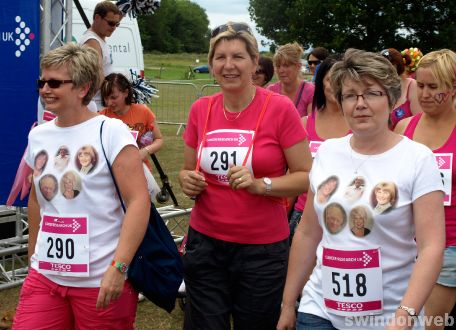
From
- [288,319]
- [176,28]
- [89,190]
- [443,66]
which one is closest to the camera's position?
[288,319]

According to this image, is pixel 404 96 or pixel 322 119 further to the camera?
pixel 404 96

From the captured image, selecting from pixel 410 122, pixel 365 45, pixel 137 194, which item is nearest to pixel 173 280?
pixel 137 194

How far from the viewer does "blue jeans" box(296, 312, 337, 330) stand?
265 cm

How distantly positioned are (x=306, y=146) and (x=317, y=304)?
0.91 meters

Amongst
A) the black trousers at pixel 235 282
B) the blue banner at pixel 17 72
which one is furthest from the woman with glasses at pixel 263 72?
the black trousers at pixel 235 282

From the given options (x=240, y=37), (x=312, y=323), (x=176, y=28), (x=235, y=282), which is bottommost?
(x=176, y=28)

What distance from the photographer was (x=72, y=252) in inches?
119

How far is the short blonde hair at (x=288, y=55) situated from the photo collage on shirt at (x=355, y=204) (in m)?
3.50

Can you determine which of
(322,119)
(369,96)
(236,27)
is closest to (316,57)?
(322,119)

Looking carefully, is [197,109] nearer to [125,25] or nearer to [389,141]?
[389,141]

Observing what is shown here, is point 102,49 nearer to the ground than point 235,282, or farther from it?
farther from it

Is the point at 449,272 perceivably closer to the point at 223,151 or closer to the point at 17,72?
the point at 223,151

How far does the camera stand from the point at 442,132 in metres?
3.72

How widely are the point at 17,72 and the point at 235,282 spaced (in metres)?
3.42
